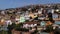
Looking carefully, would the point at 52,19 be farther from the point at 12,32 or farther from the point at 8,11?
the point at 8,11

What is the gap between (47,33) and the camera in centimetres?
994

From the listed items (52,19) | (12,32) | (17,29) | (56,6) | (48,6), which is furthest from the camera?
(48,6)

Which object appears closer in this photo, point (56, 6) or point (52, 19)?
point (52, 19)

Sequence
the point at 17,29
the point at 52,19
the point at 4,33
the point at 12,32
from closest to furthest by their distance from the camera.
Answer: the point at 4,33 < the point at 12,32 < the point at 17,29 < the point at 52,19

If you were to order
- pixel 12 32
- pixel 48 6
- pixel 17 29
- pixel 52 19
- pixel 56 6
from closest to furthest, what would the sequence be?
pixel 12 32 < pixel 17 29 < pixel 52 19 < pixel 56 6 < pixel 48 6

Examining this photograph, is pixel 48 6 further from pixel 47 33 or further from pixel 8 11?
pixel 47 33

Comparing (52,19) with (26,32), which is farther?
(52,19)

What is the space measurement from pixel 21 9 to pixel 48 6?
2.88 meters

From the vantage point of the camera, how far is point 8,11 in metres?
21.9

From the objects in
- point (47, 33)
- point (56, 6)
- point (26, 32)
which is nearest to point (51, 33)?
point (47, 33)

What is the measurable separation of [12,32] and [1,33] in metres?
0.77

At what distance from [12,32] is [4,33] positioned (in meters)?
0.75

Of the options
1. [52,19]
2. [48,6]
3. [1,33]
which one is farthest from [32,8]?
[1,33]

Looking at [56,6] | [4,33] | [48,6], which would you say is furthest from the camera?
[48,6]
